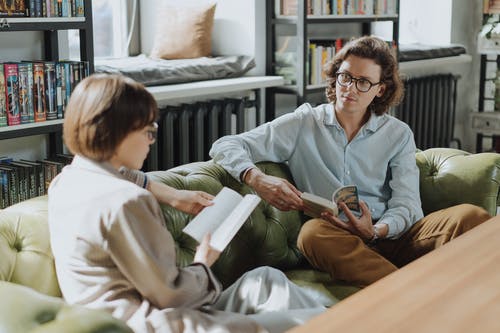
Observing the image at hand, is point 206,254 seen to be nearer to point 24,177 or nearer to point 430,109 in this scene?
point 24,177

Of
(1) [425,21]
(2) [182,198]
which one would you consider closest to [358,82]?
(2) [182,198]

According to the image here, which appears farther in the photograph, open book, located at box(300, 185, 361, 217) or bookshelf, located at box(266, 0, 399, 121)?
bookshelf, located at box(266, 0, 399, 121)

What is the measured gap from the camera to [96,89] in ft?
5.15

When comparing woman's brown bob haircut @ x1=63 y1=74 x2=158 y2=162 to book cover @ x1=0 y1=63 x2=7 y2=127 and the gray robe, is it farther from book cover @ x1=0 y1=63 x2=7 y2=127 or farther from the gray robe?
book cover @ x1=0 y1=63 x2=7 y2=127

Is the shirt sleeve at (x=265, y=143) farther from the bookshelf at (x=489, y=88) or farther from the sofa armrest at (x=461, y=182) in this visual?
the bookshelf at (x=489, y=88)

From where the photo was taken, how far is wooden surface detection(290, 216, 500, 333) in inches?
58.7

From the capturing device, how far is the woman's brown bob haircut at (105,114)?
1.56 metres

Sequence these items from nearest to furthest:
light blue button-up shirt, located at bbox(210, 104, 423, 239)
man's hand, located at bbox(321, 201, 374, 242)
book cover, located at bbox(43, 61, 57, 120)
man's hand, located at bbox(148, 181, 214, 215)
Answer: man's hand, located at bbox(148, 181, 214, 215), man's hand, located at bbox(321, 201, 374, 242), light blue button-up shirt, located at bbox(210, 104, 423, 239), book cover, located at bbox(43, 61, 57, 120)

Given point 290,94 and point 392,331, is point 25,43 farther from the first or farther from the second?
point 392,331

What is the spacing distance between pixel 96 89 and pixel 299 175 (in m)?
1.26

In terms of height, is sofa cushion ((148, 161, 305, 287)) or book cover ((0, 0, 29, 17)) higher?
book cover ((0, 0, 29, 17))

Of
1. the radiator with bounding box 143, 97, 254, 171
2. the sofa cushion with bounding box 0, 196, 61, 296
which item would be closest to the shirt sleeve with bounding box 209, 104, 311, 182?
the sofa cushion with bounding box 0, 196, 61, 296

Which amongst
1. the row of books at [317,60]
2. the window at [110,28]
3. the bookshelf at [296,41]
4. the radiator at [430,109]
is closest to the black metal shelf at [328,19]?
the bookshelf at [296,41]

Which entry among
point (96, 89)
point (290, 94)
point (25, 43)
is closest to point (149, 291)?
point (96, 89)
